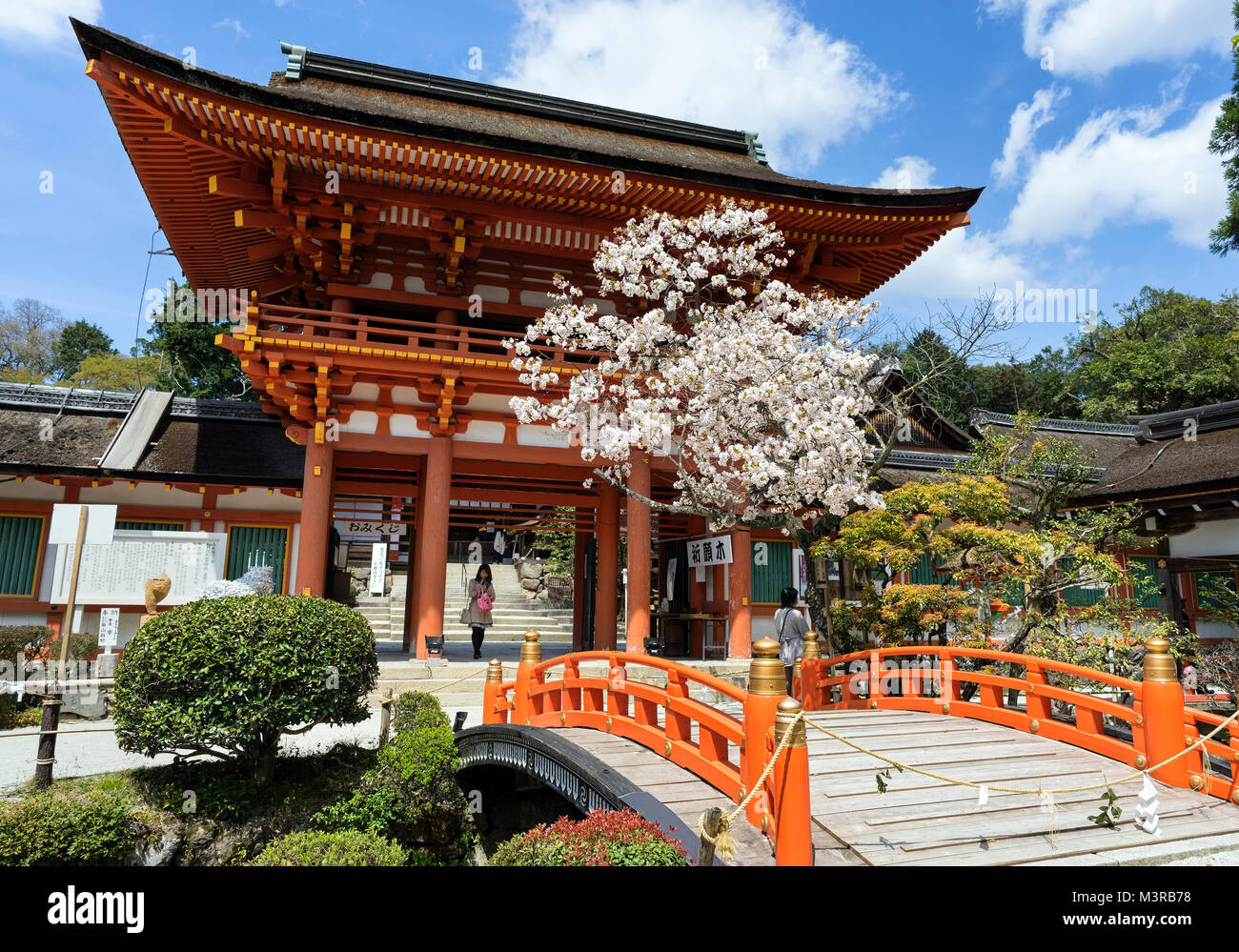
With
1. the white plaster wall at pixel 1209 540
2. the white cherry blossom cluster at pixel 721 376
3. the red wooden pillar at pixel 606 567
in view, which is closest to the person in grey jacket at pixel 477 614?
the red wooden pillar at pixel 606 567

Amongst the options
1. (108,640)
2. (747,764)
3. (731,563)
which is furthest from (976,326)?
(108,640)

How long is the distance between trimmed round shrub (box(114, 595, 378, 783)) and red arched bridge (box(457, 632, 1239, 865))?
5.93 feet

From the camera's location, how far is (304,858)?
20.2ft

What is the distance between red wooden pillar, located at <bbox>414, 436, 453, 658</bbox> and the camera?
1215cm

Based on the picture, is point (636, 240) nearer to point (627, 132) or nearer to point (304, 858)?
point (627, 132)

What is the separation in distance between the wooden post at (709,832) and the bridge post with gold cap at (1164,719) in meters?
4.23

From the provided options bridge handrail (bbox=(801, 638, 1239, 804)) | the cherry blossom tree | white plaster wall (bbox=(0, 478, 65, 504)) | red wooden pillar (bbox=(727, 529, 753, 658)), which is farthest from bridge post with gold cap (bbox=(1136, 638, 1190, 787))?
white plaster wall (bbox=(0, 478, 65, 504))

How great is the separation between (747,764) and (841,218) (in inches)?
422

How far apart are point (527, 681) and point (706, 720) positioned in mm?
3239

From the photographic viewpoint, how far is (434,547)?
40.6ft

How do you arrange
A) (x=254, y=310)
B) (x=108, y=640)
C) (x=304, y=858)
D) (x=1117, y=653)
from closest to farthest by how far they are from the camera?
(x=304, y=858)
(x=1117, y=653)
(x=108, y=640)
(x=254, y=310)

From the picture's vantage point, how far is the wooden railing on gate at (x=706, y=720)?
4336mm

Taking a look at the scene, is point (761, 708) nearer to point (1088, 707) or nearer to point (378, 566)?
point (1088, 707)

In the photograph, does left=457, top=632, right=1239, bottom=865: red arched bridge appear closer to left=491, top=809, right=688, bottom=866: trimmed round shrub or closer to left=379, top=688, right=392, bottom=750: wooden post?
left=491, top=809, right=688, bottom=866: trimmed round shrub
